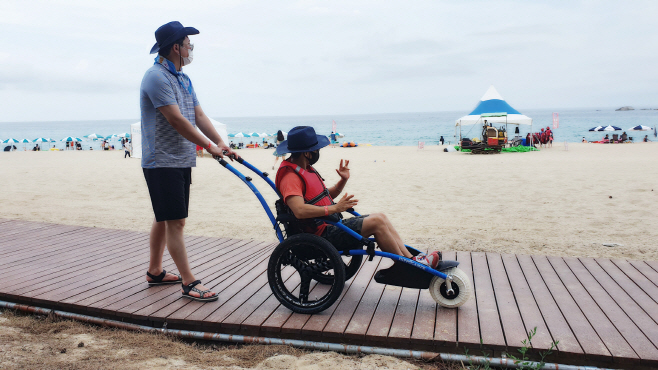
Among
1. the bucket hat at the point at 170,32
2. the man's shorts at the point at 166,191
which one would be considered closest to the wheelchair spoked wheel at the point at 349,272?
the man's shorts at the point at 166,191

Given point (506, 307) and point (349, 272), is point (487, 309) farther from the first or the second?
point (349, 272)

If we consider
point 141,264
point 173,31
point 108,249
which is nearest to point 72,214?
point 108,249

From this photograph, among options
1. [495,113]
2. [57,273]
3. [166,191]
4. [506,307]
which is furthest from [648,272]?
[495,113]

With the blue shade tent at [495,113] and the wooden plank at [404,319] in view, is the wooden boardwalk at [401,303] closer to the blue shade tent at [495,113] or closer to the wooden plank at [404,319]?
the wooden plank at [404,319]

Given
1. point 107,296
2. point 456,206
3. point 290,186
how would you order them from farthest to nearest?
point 456,206
point 107,296
point 290,186

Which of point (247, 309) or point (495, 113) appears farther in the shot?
point (495, 113)

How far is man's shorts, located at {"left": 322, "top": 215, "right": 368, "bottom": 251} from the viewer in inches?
114

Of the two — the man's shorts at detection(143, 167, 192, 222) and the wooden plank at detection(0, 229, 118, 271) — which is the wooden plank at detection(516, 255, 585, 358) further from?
the wooden plank at detection(0, 229, 118, 271)

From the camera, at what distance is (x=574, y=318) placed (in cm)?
278

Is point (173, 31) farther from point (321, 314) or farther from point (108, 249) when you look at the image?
point (108, 249)

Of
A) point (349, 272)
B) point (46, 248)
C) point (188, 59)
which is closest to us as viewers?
point (188, 59)

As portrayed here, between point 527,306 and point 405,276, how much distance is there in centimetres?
84

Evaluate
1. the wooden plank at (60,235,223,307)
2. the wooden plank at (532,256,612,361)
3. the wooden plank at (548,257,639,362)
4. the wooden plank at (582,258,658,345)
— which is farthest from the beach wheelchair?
the wooden plank at (60,235,223,307)

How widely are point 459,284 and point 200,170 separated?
13.8 metres
